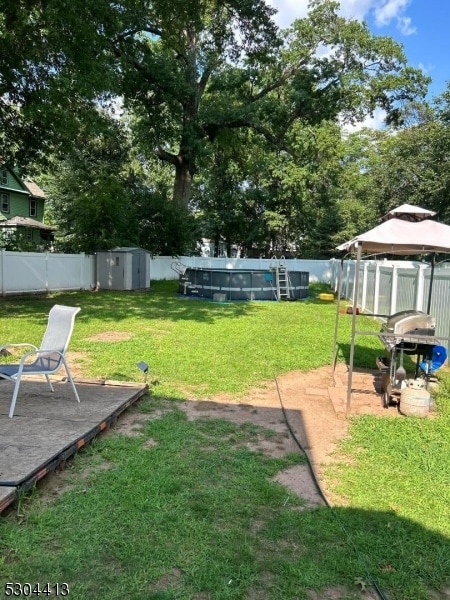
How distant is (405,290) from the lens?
9484mm

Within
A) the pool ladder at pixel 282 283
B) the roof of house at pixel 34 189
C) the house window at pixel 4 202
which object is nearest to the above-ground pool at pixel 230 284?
the pool ladder at pixel 282 283

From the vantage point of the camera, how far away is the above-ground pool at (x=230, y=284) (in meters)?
16.4

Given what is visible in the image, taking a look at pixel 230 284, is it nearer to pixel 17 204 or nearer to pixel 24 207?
pixel 17 204

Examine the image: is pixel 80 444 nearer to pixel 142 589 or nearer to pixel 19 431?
pixel 19 431

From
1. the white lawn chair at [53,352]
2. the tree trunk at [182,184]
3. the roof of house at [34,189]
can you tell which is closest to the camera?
the white lawn chair at [53,352]

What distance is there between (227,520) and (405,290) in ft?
25.8

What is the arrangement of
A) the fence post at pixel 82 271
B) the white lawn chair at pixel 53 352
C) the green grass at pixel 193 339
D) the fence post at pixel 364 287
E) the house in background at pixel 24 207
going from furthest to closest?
the house in background at pixel 24 207 < the fence post at pixel 82 271 < the fence post at pixel 364 287 < the green grass at pixel 193 339 < the white lawn chair at pixel 53 352

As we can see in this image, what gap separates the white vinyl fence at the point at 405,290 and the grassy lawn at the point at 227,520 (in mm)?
2011

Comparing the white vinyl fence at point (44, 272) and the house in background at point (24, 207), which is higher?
the house in background at point (24, 207)

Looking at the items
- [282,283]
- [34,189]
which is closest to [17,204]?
[34,189]

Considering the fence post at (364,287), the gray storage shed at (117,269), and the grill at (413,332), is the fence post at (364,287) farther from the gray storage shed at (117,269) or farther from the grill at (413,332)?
the grill at (413,332)

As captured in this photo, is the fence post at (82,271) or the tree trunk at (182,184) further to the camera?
the tree trunk at (182,184)

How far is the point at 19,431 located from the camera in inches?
142

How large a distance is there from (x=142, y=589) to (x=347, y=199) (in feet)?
127
